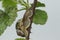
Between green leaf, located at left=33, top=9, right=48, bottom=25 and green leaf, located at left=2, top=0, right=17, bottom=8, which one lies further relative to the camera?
green leaf, located at left=33, top=9, right=48, bottom=25

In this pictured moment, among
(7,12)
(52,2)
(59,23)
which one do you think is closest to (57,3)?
(52,2)

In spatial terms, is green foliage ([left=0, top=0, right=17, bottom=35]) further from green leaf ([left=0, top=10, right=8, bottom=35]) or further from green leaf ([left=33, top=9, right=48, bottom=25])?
green leaf ([left=33, top=9, right=48, bottom=25])

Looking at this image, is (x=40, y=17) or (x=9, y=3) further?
(x=40, y=17)

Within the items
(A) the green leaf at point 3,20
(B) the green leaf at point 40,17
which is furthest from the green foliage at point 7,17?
(B) the green leaf at point 40,17

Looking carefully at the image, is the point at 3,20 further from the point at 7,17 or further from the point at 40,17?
the point at 40,17

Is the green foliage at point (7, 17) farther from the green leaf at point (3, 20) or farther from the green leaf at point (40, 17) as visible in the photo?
the green leaf at point (40, 17)

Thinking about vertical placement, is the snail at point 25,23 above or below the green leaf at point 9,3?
below

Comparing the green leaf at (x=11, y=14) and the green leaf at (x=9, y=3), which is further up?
the green leaf at (x=9, y=3)

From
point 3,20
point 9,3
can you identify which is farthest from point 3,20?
point 9,3

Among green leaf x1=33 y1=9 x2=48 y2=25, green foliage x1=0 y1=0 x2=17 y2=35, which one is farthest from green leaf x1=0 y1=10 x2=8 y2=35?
green leaf x1=33 y1=9 x2=48 y2=25

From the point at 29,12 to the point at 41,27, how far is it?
0.71 m

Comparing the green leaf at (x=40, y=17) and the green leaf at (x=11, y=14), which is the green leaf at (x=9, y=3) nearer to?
the green leaf at (x=11, y=14)

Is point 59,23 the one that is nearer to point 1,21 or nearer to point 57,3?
point 57,3

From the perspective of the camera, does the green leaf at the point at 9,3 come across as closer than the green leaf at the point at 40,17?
Yes
